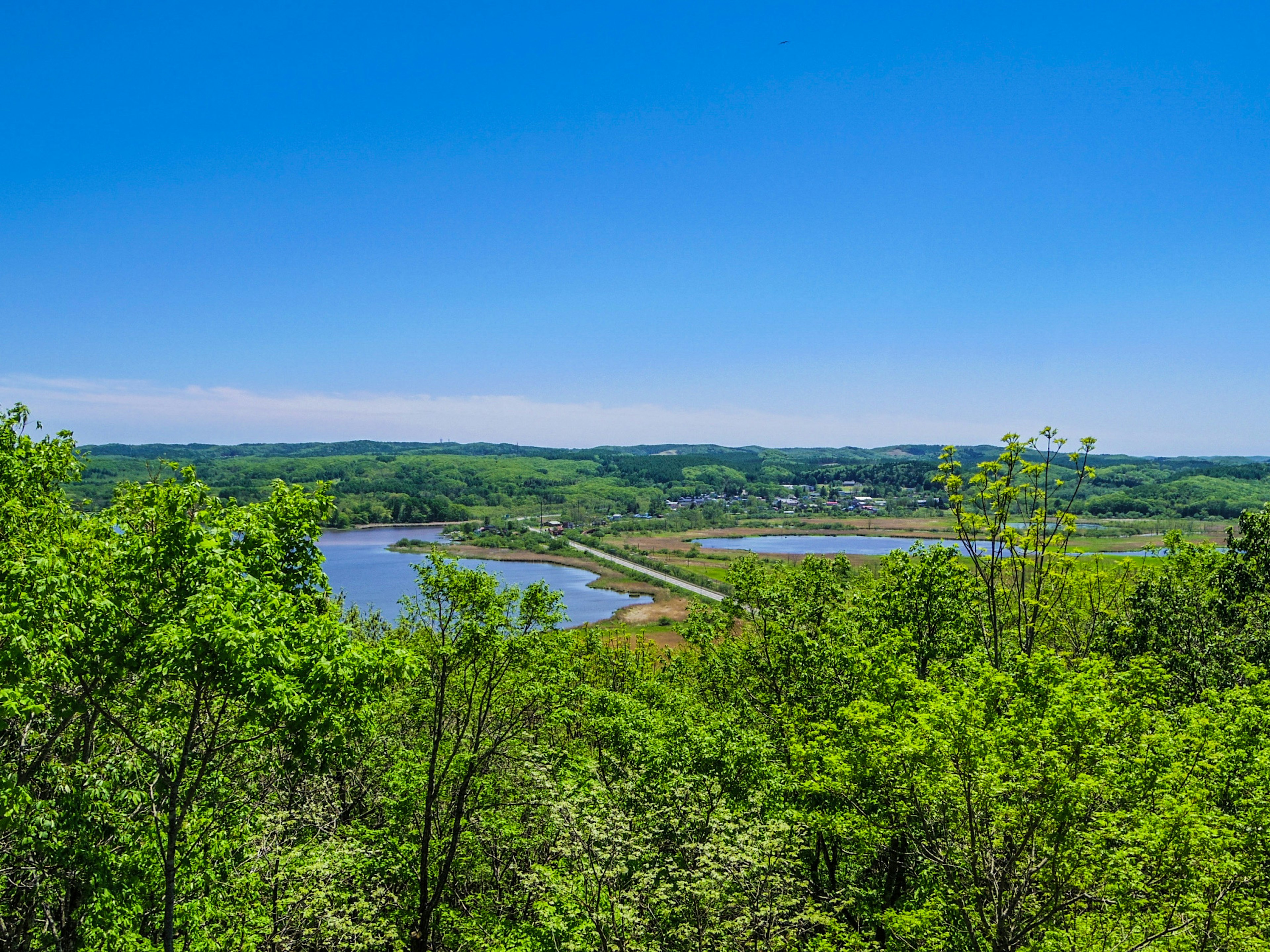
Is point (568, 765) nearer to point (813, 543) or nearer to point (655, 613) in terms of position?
Result: point (655, 613)

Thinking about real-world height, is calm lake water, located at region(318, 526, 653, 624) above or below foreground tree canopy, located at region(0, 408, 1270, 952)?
below

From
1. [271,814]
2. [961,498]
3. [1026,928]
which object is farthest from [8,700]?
[961,498]

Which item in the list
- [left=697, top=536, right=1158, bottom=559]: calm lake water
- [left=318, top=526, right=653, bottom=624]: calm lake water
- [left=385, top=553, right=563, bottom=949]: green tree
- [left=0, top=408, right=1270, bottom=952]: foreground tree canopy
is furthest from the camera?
[left=697, top=536, right=1158, bottom=559]: calm lake water

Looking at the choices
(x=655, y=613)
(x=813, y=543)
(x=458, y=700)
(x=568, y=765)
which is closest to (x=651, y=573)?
(x=655, y=613)

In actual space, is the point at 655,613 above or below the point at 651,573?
above

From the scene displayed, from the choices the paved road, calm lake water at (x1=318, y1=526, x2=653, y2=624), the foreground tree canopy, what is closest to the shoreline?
calm lake water at (x1=318, y1=526, x2=653, y2=624)

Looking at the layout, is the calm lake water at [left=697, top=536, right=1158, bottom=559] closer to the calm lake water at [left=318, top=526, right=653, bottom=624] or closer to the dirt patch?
the calm lake water at [left=318, top=526, right=653, bottom=624]
